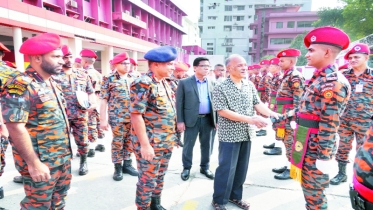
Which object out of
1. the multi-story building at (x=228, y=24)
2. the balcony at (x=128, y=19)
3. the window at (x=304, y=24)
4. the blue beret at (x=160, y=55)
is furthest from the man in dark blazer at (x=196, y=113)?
the multi-story building at (x=228, y=24)

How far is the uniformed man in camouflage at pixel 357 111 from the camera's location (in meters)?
3.56

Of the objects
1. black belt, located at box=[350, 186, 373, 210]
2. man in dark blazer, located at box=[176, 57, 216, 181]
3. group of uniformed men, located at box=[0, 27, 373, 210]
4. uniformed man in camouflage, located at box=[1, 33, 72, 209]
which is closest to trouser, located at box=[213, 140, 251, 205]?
group of uniformed men, located at box=[0, 27, 373, 210]

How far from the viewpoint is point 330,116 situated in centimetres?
202

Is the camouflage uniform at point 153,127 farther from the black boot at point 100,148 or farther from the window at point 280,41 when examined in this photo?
the window at point 280,41

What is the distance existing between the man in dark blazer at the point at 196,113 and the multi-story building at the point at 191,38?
44.5 metres

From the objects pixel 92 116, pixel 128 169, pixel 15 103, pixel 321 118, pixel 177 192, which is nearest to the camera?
pixel 15 103

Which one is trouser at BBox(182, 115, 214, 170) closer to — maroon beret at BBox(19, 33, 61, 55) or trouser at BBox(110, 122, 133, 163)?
trouser at BBox(110, 122, 133, 163)

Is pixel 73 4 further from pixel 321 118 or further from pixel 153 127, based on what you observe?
pixel 321 118

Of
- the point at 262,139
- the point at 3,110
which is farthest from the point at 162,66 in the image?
the point at 262,139

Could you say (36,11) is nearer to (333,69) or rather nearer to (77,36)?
(77,36)

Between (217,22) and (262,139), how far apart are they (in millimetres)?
58522

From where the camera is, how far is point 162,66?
7.95 ft

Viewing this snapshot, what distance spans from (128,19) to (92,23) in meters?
5.22

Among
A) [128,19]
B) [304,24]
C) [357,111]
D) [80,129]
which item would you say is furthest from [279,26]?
[80,129]
